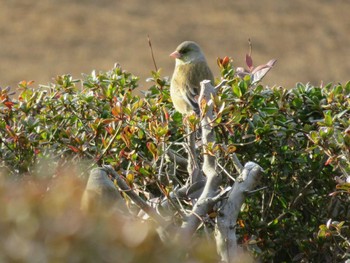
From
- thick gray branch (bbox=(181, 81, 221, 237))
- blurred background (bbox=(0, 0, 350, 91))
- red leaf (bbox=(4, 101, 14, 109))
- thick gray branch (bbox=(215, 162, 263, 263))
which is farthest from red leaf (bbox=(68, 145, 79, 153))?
blurred background (bbox=(0, 0, 350, 91))

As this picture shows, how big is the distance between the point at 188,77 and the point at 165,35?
32.3 feet

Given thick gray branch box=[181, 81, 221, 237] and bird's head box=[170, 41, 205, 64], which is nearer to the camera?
thick gray branch box=[181, 81, 221, 237]

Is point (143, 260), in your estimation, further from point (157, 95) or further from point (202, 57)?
point (202, 57)

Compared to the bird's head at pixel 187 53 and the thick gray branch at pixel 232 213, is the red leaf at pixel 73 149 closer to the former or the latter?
the thick gray branch at pixel 232 213

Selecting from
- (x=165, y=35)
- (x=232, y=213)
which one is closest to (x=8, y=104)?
(x=232, y=213)

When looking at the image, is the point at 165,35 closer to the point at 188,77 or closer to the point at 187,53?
the point at 187,53

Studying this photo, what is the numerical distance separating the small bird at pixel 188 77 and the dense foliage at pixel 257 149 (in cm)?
35

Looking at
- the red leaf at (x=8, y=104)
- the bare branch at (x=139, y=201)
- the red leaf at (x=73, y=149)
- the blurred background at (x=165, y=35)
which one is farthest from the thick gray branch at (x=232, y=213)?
the blurred background at (x=165, y=35)

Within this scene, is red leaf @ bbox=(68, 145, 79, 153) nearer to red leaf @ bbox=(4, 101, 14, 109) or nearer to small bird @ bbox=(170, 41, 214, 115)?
red leaf @ bbox=(4, 101, 14, 109)

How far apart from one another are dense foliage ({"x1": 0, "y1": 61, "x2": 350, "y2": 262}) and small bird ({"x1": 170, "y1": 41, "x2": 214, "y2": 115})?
35cm

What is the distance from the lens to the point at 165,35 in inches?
608

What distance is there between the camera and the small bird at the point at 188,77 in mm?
5228

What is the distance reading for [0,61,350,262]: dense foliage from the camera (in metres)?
4.41

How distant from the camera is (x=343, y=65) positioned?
575 inches
